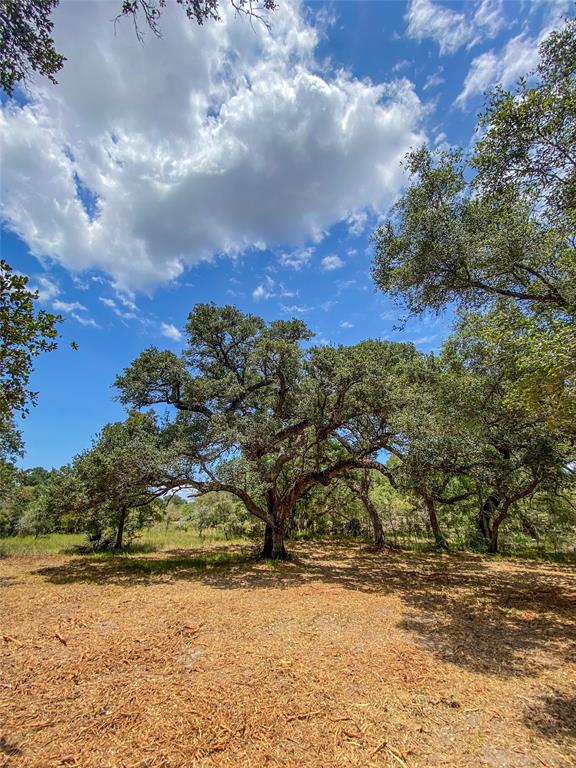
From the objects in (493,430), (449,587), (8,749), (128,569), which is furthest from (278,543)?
(8,749)

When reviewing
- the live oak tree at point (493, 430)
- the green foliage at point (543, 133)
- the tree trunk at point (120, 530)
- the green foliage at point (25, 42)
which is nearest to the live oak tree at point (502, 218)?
the green foliage at point (543, 133)

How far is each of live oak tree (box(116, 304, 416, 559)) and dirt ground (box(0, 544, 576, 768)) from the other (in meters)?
4.64

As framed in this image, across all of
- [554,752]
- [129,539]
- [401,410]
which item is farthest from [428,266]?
[129,539]

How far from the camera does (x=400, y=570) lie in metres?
12.2

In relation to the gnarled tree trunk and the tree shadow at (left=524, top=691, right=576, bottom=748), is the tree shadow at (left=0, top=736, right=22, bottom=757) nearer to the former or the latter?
the tree shadow at (left=524, top=691, right=576, bottom=748)

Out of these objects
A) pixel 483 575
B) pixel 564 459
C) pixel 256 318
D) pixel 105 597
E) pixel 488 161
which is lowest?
pixel 483 575

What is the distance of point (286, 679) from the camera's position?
4.00 meters

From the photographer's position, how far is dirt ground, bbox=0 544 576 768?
9.40 feet

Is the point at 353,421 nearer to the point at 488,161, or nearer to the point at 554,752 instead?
the point at 488,161

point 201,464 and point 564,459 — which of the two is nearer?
point 201,464

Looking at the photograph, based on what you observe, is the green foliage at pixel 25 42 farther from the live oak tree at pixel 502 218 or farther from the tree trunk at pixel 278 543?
the tree trunk at pixel 278 543

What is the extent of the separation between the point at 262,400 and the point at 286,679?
1127 cm

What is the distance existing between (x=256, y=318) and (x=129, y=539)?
1557 centimetres

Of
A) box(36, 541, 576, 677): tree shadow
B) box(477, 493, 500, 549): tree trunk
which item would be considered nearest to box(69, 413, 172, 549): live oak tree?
box(36, 541, 576, 677): tree shadow
